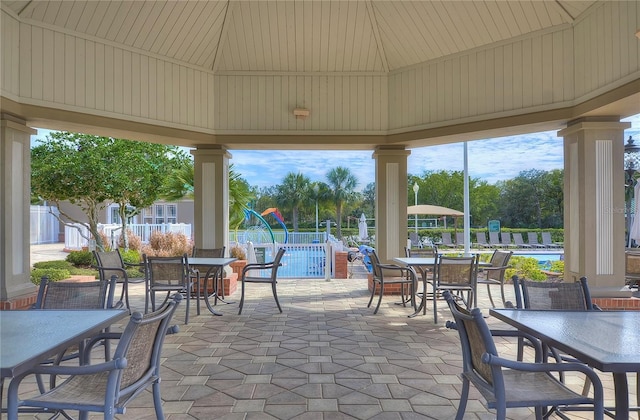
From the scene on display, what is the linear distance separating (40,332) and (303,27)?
225 inches

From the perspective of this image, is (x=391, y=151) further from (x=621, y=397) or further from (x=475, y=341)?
(x=621, y=397)

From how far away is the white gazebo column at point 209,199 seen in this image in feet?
24.1

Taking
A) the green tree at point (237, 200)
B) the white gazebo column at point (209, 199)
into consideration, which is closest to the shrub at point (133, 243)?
the green tree at point (237, 200)

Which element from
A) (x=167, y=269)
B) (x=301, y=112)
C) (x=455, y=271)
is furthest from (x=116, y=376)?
(x=301, y=112)

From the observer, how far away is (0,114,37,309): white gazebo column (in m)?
4.99

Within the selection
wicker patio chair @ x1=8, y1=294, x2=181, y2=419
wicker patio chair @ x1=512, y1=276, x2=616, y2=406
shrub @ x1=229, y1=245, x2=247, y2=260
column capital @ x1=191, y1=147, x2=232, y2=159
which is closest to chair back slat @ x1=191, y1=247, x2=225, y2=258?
column capital @ x1=191, y1=147, x2=232, y2=159

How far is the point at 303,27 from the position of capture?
6527 mm

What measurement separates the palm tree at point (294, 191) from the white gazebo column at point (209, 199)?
2908 centimetres

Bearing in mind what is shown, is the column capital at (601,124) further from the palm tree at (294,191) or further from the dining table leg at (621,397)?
the palm tree at (294,191)

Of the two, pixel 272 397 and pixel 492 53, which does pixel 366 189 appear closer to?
pixel 492 53

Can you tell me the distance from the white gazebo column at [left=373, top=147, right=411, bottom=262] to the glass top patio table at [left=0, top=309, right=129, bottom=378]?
5435 millimetres

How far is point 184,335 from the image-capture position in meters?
4.92

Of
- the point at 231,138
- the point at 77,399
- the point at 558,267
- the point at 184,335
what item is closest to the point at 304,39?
the point at 231,138

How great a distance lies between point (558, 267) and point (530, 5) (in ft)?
20.6
